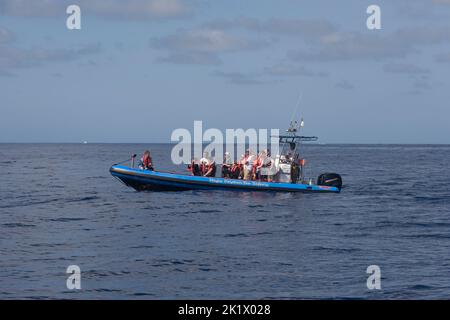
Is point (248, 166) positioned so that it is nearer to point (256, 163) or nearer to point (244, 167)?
point (244, 167)

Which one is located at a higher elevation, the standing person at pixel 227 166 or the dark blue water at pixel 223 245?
the standing person at pixel 227 166

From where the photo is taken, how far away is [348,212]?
1168 inches

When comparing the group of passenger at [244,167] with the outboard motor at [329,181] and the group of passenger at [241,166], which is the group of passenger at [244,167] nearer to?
the group of passenger at [241,166]

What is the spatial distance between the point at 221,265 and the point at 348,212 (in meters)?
13.5

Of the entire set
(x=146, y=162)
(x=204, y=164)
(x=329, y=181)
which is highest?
(x=146, y=162)

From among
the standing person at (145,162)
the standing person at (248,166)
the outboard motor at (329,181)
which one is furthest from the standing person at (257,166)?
the standing person at (145,162)

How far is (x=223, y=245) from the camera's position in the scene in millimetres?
20641

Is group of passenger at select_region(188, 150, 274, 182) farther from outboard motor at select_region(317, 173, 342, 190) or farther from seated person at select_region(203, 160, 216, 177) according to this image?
outboard motor at select_region(317, 173, 342, 190)

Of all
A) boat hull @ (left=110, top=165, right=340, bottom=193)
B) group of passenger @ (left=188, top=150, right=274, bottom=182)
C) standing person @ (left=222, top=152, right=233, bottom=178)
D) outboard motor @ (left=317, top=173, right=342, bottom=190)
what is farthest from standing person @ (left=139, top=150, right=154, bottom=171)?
outboard motor @ (left=317, top=173, right=342, bottom=190)

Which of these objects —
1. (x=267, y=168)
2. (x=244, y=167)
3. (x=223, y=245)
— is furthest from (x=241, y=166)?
(x=223, y=245)

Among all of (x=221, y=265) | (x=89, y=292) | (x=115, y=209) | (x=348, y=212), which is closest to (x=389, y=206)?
(x=348, y=212)

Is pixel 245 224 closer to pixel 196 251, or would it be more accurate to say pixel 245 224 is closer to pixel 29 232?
pixel 196 251

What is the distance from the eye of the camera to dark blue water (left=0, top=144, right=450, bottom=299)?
15.4 meters

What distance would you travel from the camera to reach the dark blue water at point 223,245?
1541 centimetres
